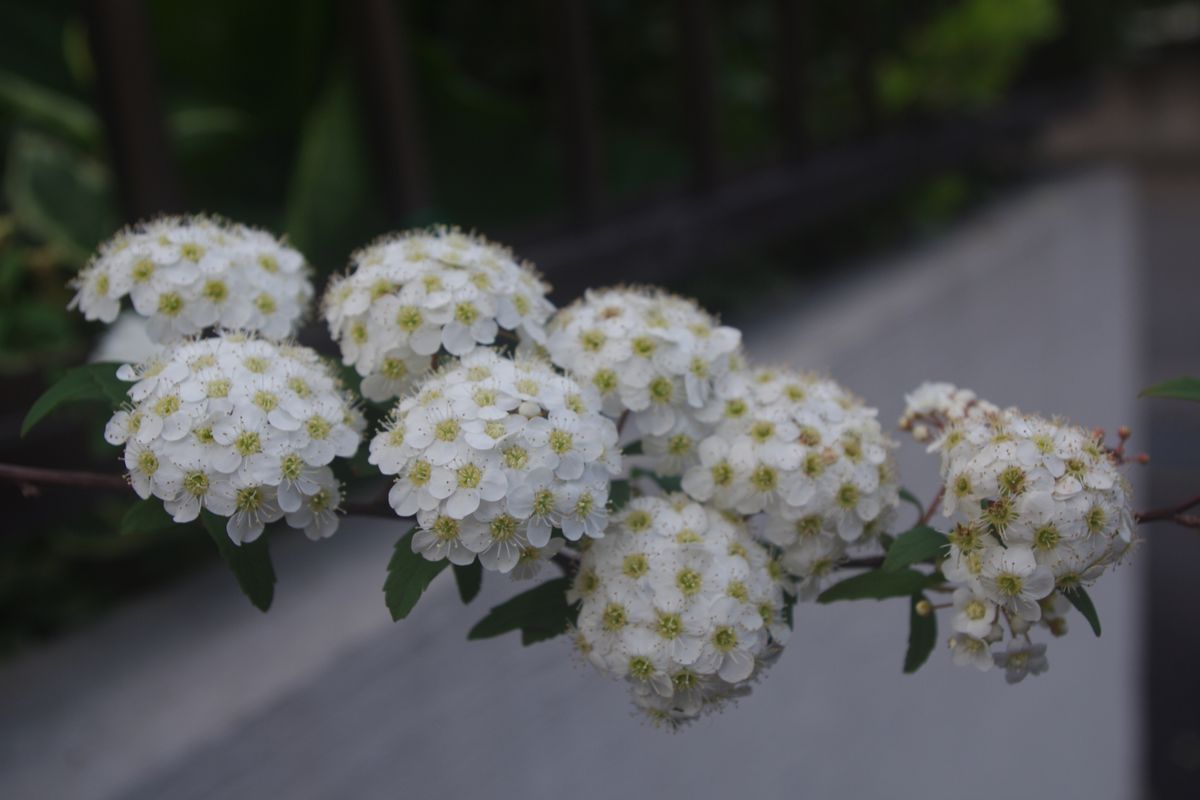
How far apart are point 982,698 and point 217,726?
3.28 meters

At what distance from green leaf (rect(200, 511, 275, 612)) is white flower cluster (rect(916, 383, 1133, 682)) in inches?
19.1

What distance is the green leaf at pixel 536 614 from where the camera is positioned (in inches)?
34.5

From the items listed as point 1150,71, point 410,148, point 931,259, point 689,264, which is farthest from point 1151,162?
point 410,148

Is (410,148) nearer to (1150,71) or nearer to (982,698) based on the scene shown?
(982,698)

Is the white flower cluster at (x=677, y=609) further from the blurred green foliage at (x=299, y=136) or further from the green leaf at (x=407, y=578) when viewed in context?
the blurred green foliage at (x=299, y=136)

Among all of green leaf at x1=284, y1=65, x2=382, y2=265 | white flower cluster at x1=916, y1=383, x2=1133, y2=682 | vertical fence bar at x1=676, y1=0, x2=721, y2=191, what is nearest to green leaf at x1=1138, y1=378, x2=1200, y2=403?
white flower cluster at x1=916, y1=383, x2=1133, y2=682

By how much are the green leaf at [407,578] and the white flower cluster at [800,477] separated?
0.71ft

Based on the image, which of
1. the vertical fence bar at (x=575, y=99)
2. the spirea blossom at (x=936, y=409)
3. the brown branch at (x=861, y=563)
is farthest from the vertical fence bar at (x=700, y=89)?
the brown branch at (x=861, y=563)

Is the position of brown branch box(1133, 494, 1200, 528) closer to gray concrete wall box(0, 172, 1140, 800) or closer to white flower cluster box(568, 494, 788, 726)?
white flower cluster box(568, 494, 788, 726)

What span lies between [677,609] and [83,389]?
0.48 metres

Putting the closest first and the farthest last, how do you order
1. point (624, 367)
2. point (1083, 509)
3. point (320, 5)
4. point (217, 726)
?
point (1083, 509), point (624, 367), point (217, 726), point (320, 5)

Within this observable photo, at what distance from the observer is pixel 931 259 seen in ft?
16.1

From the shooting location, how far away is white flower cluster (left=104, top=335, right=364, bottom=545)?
2.52 ft

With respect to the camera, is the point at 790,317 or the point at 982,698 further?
the point at 982,698
